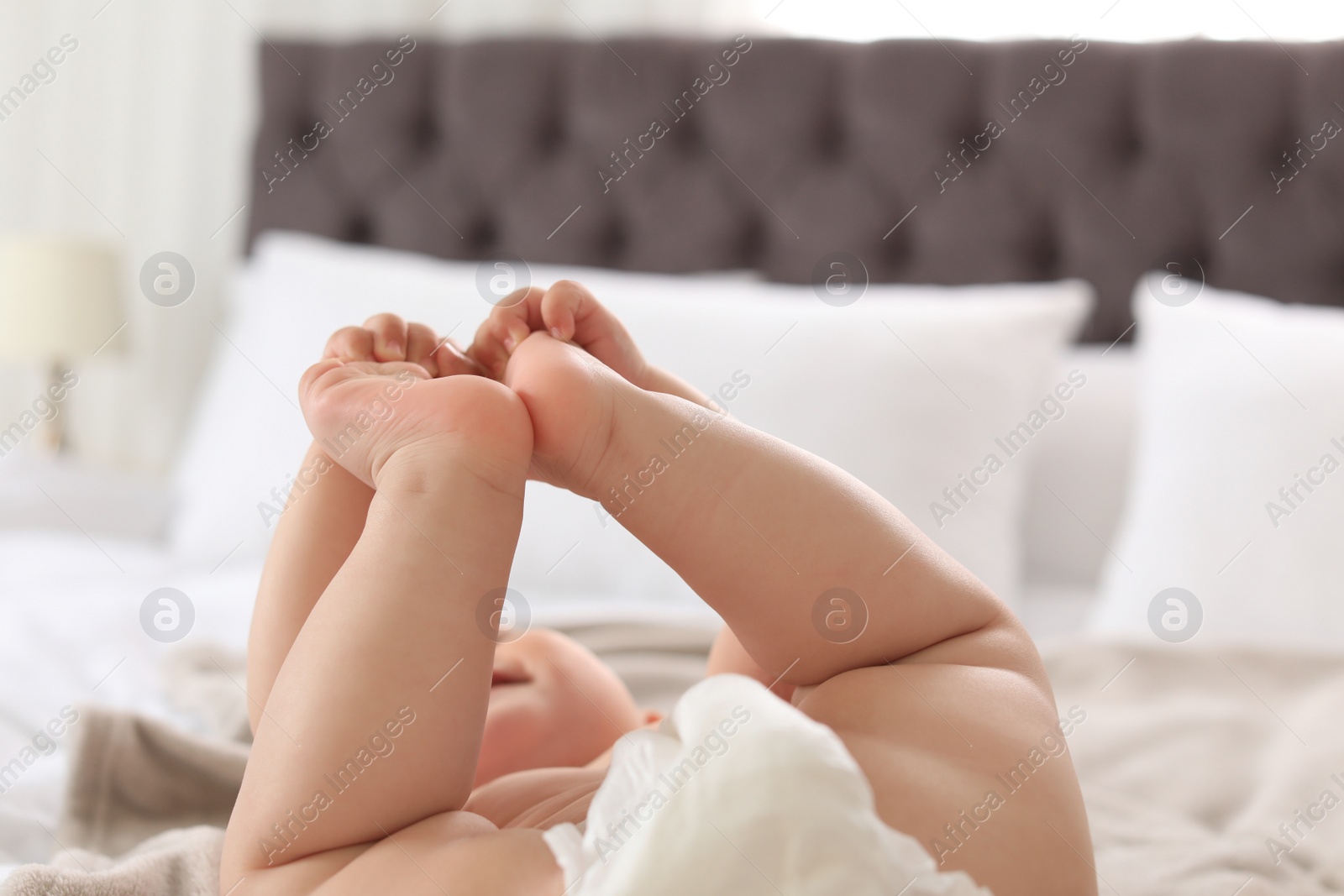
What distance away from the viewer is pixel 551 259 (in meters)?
1.93

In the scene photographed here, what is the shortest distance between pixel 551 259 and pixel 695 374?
609 millimetres

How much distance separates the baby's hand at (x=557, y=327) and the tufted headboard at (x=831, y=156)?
1129mm

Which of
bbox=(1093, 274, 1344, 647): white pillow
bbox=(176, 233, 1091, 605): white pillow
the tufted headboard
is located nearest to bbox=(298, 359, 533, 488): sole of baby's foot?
bbox=(176, 233, 1091, 605): white pillow

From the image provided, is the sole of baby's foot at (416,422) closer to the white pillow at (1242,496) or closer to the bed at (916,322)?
the bed at (916,322)

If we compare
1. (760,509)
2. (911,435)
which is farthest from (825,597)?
(911,435)

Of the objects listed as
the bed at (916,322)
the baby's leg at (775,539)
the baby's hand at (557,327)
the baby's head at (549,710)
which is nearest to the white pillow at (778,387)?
the bed at (916,322)

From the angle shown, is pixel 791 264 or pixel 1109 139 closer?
pixel 1109 139

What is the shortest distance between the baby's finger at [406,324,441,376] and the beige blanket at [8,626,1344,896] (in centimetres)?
35

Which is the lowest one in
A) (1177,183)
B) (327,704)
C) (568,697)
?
(568,697)

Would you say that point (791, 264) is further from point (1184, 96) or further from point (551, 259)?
point (1184, 96)

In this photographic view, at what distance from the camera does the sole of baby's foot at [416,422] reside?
22.1 inches

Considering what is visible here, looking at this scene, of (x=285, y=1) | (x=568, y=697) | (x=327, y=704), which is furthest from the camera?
(x=285, y=1)

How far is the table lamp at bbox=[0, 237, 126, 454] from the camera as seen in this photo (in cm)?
218

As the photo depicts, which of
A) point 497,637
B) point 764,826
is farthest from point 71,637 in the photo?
point 764,826
